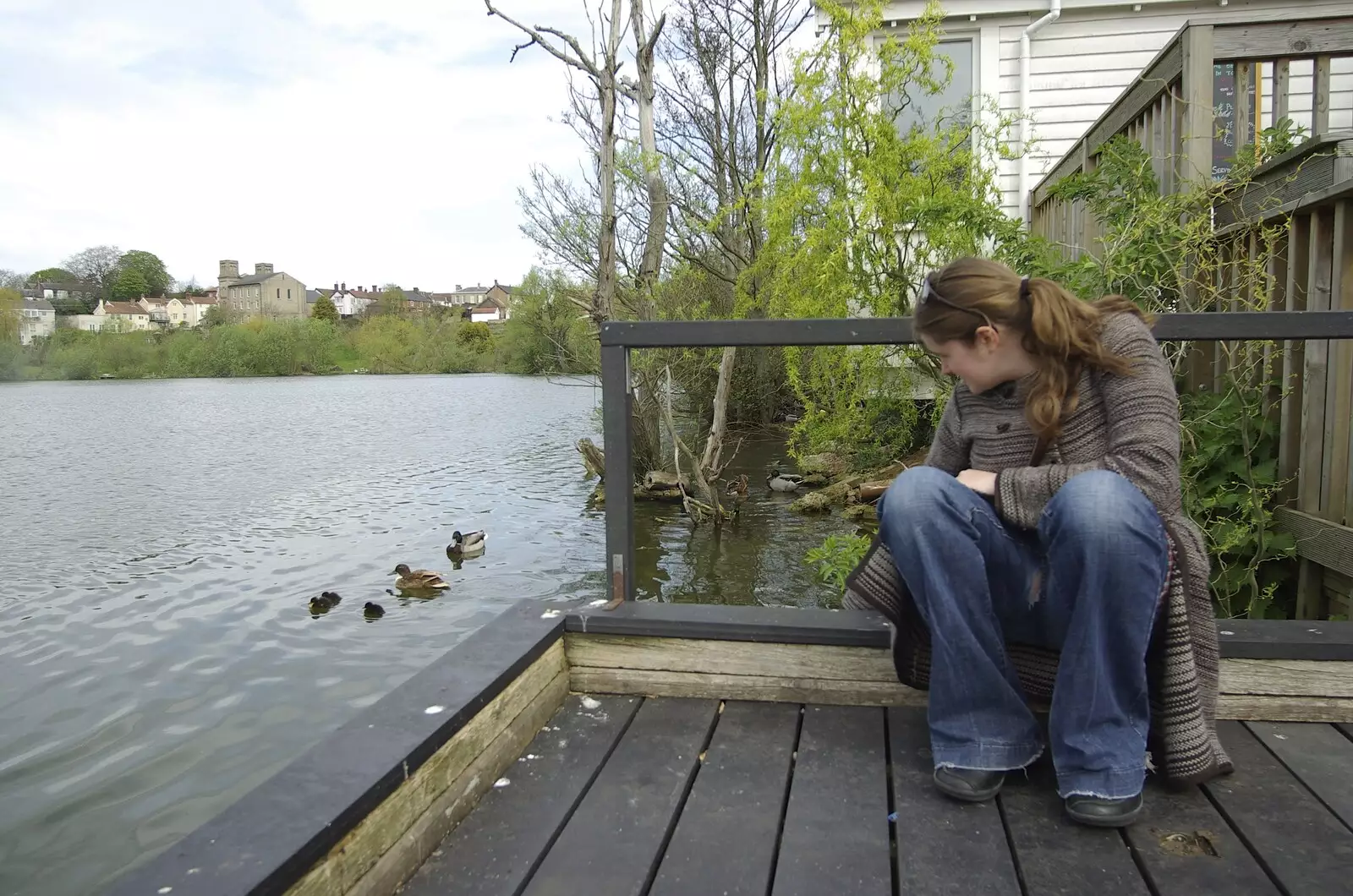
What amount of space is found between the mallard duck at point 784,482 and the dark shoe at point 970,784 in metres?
9.24

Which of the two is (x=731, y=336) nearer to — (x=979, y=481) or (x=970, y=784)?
(x=979, y=481)

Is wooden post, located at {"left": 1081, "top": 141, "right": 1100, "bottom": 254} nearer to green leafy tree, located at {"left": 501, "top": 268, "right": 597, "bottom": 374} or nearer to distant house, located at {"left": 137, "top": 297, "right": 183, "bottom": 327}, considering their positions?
green leafy tree, located at {"left": 501, "top": 268, "right": 597, "bottom": 374}

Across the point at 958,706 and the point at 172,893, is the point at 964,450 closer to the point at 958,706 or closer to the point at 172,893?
the point at 958,706

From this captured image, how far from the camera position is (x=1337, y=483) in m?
3.42

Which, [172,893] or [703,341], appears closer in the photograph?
Answer: [172,893]

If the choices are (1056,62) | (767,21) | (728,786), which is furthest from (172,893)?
(767,21)

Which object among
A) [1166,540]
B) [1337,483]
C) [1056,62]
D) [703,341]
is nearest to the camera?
[1166,540]

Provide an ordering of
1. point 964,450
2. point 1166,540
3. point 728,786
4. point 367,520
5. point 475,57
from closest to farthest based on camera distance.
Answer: point 1166,540
point 728,786
point 964,450
point 475,57
point 367,520

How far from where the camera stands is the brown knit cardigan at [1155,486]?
174 cm

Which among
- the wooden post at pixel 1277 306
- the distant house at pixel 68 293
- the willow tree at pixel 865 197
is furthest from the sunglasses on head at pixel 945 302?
the distant house at pixel 68 293

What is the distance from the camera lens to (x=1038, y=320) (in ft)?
5.85

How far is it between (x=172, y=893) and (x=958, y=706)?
137cm

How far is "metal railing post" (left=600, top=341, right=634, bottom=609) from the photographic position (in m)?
2.43

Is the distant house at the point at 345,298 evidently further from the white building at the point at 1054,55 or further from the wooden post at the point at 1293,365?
the wooden post at the point at 1293,365
